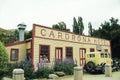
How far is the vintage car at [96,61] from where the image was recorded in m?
22.5

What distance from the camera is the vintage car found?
22.5 metres

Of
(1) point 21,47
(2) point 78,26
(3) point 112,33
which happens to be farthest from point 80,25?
(1) point 21,47

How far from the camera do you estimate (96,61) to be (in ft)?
76.3

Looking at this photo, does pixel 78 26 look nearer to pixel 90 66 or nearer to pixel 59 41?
pixel 59 41

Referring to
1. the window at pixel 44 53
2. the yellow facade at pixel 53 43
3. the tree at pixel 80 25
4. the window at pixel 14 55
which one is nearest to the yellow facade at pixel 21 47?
the yellow facade at pixel 53 43

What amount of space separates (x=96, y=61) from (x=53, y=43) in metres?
5.02

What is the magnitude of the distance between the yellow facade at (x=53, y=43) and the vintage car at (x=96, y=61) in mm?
2357

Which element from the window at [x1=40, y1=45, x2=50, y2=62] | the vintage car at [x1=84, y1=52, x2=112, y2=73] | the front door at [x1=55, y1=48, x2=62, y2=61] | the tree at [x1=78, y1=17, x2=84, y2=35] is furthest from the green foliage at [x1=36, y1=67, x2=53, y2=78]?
the tree at [x1=78, y1=17, x2=84, y2=35]

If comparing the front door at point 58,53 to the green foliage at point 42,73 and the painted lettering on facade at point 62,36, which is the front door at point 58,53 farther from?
the green foliage at point 42,73

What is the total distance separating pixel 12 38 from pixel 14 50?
2390cm

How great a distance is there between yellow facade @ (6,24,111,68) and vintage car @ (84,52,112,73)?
7.73ft

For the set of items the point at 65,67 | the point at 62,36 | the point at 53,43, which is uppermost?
the point at 62,36

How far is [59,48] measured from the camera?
2359 centimetres

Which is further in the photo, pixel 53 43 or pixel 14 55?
pixel 53 43
